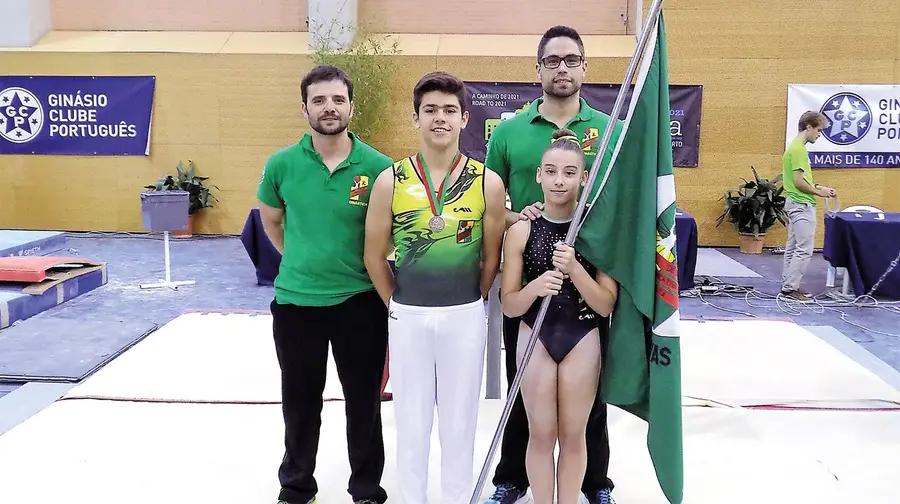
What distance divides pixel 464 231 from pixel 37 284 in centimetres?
460

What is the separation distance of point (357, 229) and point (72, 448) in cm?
176

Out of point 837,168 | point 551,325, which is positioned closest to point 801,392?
point 551,325

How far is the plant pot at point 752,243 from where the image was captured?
8.66 meters

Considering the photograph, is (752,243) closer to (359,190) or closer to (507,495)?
(507,495)

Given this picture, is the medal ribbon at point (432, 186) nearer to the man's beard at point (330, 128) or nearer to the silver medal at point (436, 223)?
Result: the silver medal at point (436, 223)

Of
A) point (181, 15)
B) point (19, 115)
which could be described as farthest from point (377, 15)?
point (19, 115)

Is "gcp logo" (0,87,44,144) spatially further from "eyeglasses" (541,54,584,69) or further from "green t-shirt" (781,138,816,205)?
"eyeglasses" (541,54,584,69)

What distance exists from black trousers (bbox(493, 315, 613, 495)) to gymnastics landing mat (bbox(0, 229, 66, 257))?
226 inches

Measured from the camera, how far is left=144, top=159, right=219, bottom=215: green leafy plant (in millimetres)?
9156

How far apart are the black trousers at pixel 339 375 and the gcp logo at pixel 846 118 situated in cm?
801

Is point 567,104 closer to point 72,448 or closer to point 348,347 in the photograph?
point 348,347

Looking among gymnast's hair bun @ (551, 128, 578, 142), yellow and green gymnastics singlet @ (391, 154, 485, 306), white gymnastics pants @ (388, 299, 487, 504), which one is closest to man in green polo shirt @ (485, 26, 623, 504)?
gymnast's hair bun @ (551, 128, 578, 142)

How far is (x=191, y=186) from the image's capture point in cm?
925

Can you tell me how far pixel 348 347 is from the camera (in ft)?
8.11
